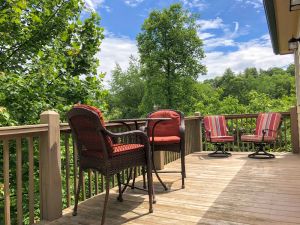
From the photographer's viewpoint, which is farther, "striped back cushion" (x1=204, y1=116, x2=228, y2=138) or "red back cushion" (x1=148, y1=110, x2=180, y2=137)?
"striped back cushion" (x1=204, y1=116, x2=228, y2=138)

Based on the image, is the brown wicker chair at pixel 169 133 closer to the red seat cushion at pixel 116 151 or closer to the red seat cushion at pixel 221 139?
the red seat cushion at pixel 116 151

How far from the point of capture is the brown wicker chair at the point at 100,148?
236 cm

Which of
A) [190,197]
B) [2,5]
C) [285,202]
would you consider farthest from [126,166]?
[2,5]

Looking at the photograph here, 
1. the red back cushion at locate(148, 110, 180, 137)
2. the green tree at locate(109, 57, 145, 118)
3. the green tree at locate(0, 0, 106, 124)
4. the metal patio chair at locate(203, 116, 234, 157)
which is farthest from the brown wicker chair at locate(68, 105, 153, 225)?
the green tree at locate(109, 57, 145, 118)

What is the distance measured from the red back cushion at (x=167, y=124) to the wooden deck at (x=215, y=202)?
70 cm

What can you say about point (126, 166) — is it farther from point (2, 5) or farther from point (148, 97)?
point (148, 97)

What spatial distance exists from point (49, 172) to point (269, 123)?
4852 millimetres

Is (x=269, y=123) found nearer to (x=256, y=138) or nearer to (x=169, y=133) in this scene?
(x=256, y=138)

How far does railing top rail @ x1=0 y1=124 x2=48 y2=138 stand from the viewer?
83.0 inches

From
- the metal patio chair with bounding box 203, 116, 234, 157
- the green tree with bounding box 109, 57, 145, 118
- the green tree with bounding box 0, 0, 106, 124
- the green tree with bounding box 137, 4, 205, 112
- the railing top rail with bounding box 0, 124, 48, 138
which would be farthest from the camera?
the green tree with bounding box 109, 57, 145, 118

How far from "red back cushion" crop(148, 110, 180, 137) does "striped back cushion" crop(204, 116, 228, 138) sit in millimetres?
2415

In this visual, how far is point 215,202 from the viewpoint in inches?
116

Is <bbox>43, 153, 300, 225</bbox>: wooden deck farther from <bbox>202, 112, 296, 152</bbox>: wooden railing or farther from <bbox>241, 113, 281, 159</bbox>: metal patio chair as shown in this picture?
<bbox>202, 112, 296, 152</bbox>: wooden railing

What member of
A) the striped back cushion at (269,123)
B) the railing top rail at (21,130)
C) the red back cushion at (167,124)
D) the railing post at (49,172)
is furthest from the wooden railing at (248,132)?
the railing top rail at (21,130)
